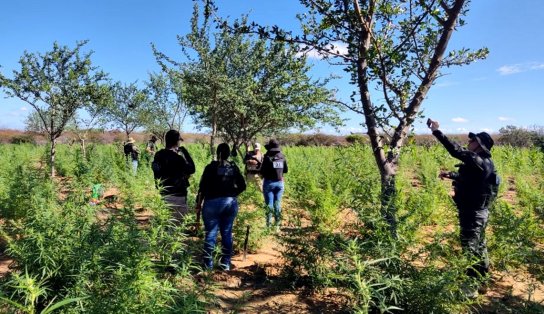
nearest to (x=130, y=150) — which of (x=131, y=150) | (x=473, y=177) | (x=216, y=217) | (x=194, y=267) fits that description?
(x=131, y=150)

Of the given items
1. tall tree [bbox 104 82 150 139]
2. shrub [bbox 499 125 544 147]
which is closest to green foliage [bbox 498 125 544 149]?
shrub [bbox 499 125 544 147]

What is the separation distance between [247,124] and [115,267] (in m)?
7.83

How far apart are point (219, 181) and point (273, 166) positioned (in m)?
2.08

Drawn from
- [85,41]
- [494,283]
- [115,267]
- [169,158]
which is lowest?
[494,283]

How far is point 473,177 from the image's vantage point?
15.0ft

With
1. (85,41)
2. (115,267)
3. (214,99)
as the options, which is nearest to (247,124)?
(214,99)

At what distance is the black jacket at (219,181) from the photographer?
479cm

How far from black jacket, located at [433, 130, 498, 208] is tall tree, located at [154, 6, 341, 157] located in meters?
4.43

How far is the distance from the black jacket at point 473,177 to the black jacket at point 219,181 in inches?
98.0

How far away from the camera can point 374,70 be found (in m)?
3.52

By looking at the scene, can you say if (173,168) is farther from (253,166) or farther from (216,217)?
(253,166)

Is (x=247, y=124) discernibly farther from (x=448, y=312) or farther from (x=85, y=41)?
(x=448, y=312)

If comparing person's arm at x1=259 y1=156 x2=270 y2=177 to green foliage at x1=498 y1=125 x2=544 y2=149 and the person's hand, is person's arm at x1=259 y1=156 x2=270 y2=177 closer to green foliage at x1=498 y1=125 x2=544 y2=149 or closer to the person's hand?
the person's hand

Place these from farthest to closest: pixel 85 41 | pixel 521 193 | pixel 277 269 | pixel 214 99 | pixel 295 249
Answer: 1. pixel 85 41
2. pixel 521 193
3. pixel 214 99
4. pixel 277 269
5. pixel 295 249
